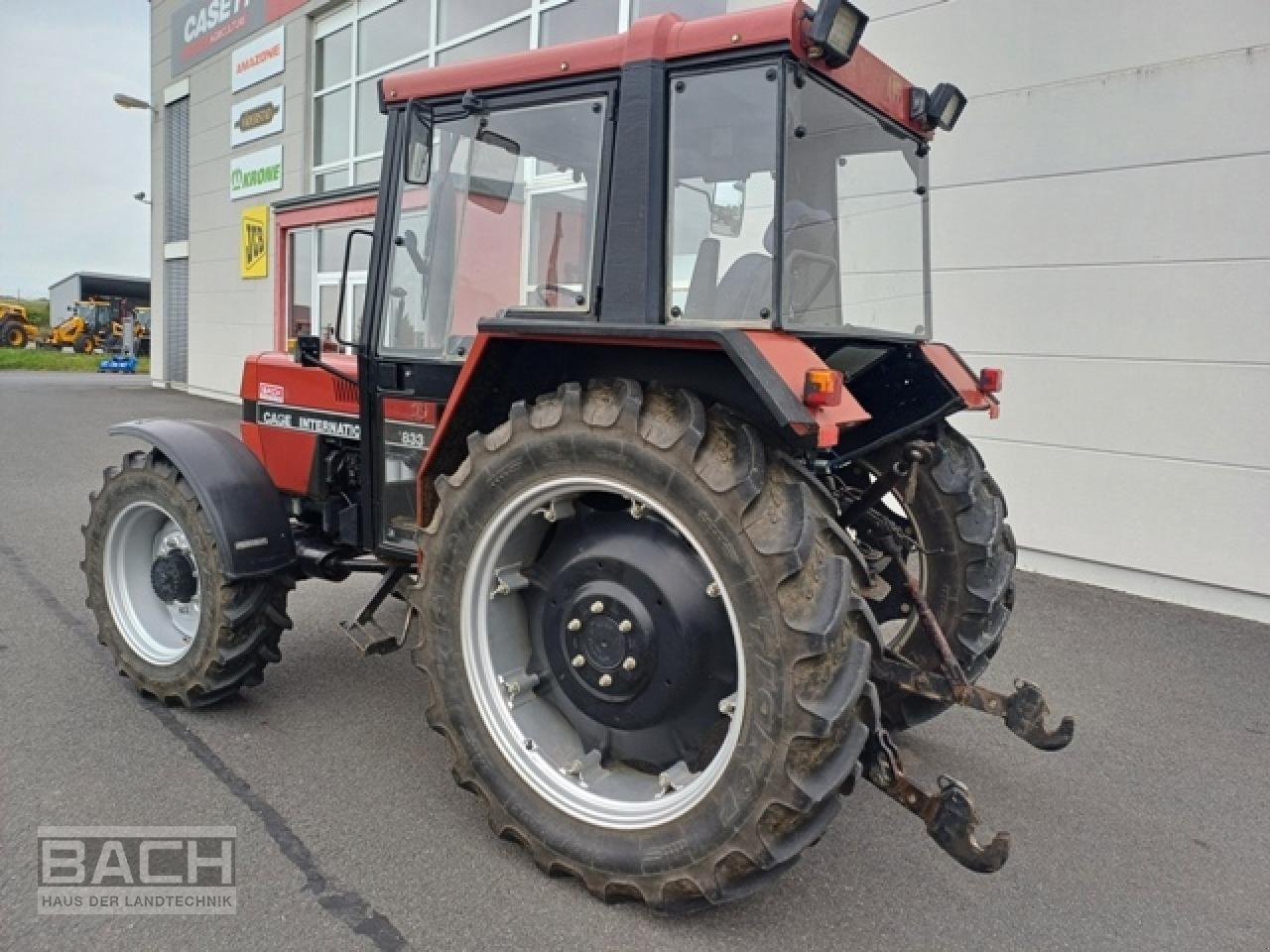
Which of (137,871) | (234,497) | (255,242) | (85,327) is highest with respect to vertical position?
(255,242)

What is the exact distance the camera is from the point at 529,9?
1066 cm

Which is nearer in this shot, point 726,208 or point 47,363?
point 726,208

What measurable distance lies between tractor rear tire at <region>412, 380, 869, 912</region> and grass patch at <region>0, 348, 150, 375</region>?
31476 millimetres

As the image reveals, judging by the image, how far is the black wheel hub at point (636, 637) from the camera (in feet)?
8.35

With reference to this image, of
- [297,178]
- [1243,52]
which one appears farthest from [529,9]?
[1243,52]

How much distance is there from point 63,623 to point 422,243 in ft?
10.2

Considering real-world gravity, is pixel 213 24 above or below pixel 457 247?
above

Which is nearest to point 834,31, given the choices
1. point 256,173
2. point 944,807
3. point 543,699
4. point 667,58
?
point 667,58

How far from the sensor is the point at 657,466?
2375mm

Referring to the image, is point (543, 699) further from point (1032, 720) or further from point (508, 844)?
point (1032, 720)

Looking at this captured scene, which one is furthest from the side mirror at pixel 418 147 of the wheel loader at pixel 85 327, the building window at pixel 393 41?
the wheel loader at pixel 85 327

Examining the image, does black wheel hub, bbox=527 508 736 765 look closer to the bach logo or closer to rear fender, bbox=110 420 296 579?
the bach logo

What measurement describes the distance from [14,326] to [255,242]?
29678 mm

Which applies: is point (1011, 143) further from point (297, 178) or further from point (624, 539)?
point (297, 178)
